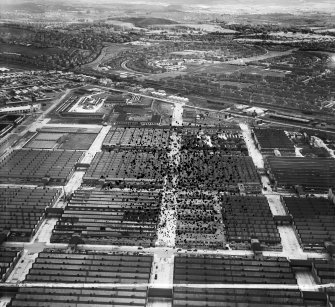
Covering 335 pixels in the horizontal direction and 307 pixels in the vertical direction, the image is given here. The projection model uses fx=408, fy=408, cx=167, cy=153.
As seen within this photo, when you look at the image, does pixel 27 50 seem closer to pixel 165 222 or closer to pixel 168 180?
pixel 168 180

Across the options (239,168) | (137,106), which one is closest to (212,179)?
(239,168)

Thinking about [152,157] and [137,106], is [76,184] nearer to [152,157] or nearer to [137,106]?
[152,157]

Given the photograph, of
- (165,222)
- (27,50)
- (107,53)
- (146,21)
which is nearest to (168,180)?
(165,222)

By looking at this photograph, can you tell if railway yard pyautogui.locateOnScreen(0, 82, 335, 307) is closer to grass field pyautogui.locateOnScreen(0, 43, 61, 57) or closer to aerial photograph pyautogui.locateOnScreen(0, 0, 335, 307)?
aerial photograph pyautogui.locateOnScreen(0, 0, 335, 307)

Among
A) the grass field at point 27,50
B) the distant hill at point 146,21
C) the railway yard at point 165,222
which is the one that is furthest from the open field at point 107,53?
the railway yard at point 165,222

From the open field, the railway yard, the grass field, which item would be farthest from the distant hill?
the railway yard

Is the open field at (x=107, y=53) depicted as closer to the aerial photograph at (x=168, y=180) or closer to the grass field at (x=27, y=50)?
the aerial photograph at (x=168, y=180)
